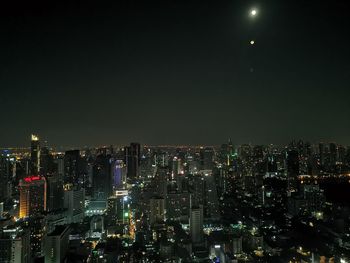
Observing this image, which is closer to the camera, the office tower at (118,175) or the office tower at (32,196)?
the office tower at (32,196)

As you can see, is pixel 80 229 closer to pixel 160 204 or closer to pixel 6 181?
pixel 160 204

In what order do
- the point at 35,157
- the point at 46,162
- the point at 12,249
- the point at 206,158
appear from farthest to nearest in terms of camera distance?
1. the point at 206,158
2. the point at 46,162
3. the point at 35,157
4. the point at 12,249

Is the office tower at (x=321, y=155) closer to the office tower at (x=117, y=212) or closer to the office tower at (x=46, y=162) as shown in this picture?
the office tower at (x=117, y=212)

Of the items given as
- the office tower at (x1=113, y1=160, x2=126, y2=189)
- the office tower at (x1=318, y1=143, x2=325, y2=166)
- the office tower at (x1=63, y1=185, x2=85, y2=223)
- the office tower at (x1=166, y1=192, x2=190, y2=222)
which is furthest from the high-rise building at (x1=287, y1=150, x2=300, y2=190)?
the office tower at (x1=63, y1=185, x2=85, y2=223)

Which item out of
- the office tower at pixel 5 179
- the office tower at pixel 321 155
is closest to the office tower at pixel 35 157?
the office tower at pixel 5 179

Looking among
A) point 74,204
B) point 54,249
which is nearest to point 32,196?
point 74,204

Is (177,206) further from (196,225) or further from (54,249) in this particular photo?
(54,249)
